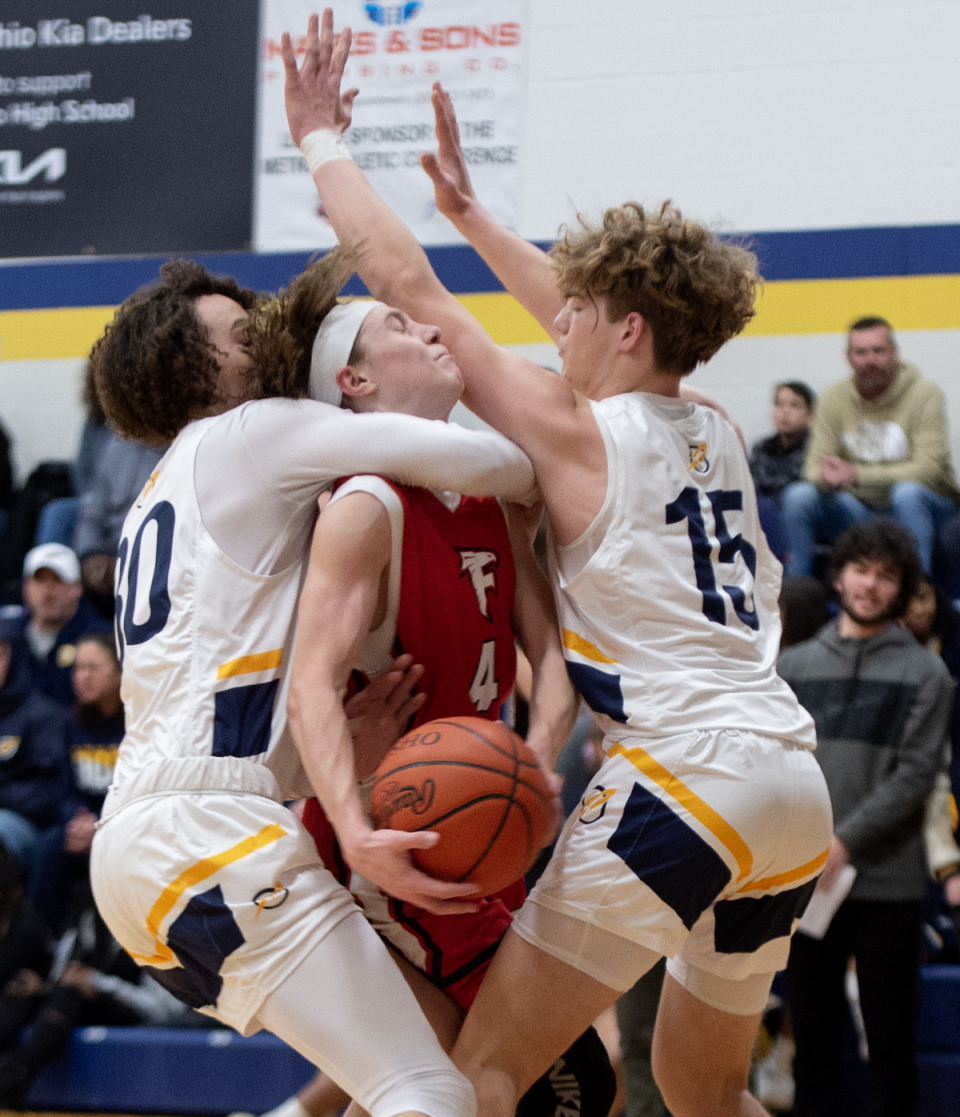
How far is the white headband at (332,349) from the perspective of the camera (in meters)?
2.58

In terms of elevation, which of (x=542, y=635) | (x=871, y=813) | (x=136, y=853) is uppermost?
(x=542, y=635)

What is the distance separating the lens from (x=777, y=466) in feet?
23.1

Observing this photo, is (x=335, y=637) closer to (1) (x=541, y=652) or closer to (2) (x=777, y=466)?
(1) (x=541, y=652)

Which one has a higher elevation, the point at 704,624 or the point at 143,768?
the point at 704,624

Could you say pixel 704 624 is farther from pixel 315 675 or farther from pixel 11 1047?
pixel 11 1047

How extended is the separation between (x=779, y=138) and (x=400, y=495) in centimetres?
614

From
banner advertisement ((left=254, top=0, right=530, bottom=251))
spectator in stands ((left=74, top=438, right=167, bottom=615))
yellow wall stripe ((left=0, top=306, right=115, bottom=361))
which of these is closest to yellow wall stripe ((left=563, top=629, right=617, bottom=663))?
spectator in stands ((left=74, top=438, right=167, bottom=615))

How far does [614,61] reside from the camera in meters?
8.12

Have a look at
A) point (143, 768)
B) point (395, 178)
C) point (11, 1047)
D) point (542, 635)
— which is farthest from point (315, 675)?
point (395, 178)

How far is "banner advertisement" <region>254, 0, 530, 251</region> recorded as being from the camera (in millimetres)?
8078

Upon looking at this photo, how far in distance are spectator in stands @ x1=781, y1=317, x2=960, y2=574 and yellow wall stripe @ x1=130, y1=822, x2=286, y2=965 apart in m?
4.78

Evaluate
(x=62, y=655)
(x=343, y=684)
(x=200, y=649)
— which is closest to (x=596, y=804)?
(x=343, y=684)

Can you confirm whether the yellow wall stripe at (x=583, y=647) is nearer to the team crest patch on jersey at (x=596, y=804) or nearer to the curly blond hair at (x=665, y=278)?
the team crest patch on jersey at (x=596, y=804)

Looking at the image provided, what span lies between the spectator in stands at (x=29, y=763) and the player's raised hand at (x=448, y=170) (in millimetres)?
3600
